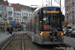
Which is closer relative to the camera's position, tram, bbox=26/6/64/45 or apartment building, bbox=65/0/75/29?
tram, bbox=26/6/64/45

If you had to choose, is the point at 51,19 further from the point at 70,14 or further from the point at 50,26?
the point at 70,14

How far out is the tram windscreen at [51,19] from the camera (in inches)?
369

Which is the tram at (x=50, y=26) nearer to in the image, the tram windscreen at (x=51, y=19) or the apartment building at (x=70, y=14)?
the tram windscreen at (x=51, y=19)

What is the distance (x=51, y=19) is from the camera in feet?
31.1

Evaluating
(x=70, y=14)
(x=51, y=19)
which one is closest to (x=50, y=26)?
(x=51, y=19)

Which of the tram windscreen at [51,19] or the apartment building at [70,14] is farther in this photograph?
the apartment building at [70,14]

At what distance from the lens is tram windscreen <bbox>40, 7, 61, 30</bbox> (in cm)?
938

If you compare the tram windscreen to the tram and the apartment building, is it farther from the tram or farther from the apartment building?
the apartment building

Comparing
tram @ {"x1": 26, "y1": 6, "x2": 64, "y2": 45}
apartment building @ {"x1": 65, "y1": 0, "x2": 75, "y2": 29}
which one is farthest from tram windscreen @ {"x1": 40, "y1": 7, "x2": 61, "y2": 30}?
apartment building @ {"x1": 65, "y1": 0, "x2": 75, "y2": 29}

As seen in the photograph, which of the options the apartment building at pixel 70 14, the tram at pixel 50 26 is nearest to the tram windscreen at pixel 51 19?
the tram at pixel 50 26

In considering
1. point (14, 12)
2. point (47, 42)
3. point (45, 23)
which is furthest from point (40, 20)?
point (14, 12)

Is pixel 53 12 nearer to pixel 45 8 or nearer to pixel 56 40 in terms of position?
pixel 45 8

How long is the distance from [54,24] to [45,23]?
0.72m

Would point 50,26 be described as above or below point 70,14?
below
